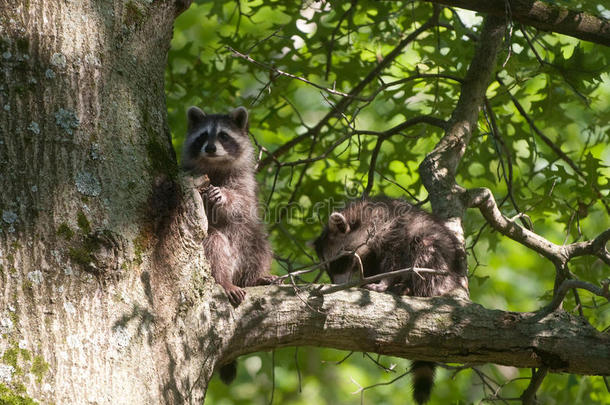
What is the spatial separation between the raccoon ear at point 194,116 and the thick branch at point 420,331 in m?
2.88

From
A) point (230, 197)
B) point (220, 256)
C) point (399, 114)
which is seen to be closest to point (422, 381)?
point (220, 256)

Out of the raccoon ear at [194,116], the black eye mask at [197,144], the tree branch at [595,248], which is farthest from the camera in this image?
the raccoon ear at [194,116]

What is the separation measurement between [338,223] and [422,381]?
5.19ft

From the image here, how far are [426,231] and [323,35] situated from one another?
8.08 feet

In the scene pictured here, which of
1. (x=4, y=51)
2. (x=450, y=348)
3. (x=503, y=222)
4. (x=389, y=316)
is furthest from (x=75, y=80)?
(x=503, y=222)

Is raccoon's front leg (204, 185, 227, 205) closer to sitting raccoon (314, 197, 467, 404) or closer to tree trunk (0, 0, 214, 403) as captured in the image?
sitting raccoon (314, 197, 467, 404)

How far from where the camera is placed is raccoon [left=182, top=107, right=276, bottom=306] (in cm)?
505

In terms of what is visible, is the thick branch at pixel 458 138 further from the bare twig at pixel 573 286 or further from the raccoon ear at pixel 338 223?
the bare twig at pixel 573 286

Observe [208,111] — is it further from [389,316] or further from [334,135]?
[389,316]

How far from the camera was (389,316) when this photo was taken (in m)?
3.60

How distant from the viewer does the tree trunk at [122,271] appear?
266 centimetres

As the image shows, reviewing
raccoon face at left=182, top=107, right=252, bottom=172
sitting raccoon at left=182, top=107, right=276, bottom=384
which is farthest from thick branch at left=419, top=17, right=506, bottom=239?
raccoon face at left=182, top=107, right=252, bottom=172

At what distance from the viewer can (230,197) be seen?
5410mm

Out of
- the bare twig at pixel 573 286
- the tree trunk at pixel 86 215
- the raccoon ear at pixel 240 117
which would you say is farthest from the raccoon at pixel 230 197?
the bare twig at pixel 573 286
